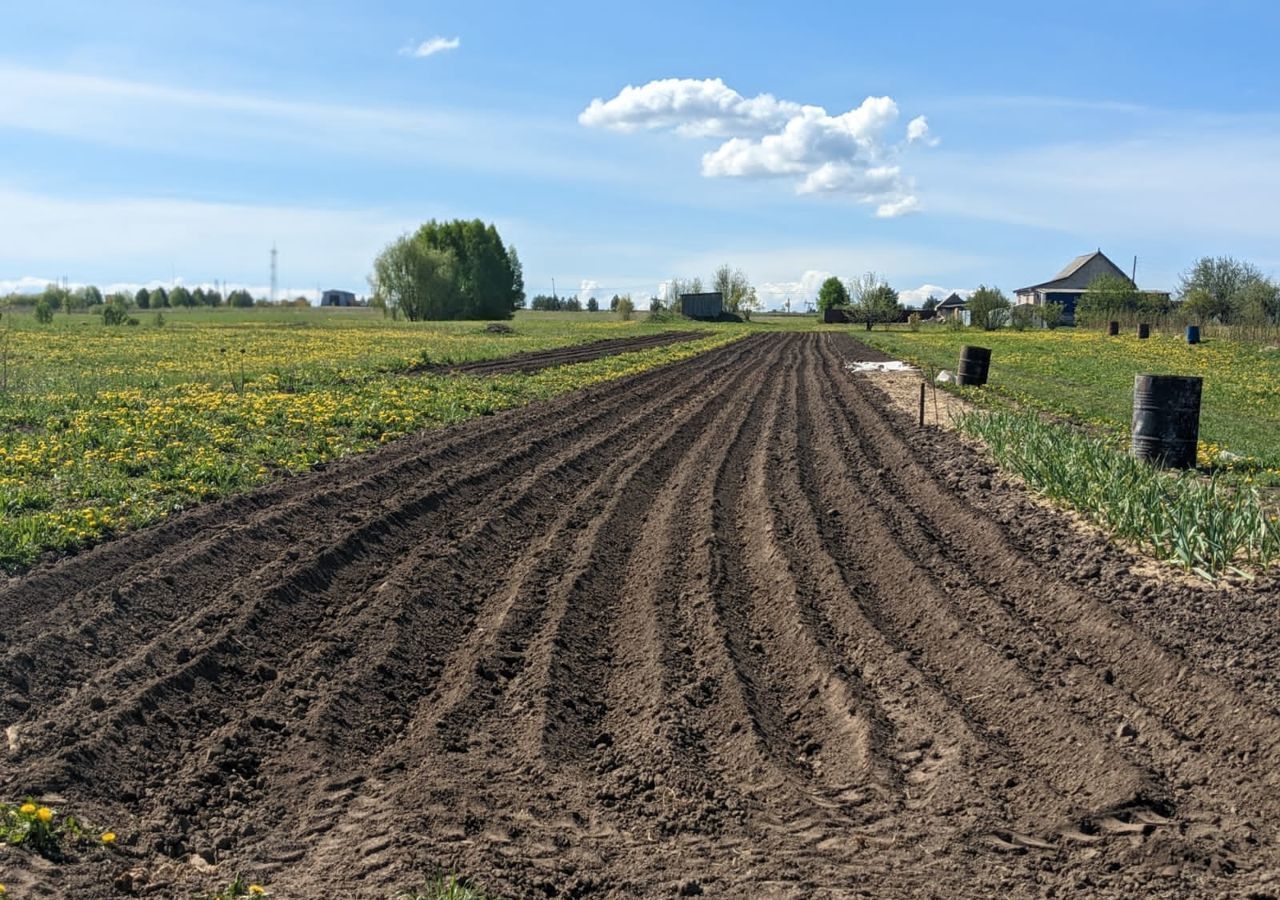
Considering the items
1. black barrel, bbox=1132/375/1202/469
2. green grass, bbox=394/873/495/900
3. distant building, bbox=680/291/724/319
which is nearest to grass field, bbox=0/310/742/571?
green grass, bbox=394/873/495/900

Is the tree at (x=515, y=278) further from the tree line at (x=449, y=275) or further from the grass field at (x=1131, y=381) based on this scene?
the grass field at (x=1131, y=381)

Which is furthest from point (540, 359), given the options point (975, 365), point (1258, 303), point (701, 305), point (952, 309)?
point (952, 309)

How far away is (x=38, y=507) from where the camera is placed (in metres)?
9.43

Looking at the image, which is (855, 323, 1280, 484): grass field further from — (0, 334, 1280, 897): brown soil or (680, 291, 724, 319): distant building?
(680, 291, 724, 319): distant building

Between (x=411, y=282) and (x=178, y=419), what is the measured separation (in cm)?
7996

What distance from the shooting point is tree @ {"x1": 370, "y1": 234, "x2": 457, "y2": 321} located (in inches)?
3634

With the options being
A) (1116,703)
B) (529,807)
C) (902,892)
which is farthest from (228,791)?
(1116,703)

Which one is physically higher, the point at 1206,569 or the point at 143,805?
the point at 1206,569

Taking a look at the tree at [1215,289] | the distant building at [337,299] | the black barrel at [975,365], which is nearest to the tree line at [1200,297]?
the tree at [1215,289]

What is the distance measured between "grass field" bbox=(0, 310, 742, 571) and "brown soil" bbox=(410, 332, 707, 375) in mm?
947

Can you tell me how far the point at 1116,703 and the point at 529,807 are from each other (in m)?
3.29

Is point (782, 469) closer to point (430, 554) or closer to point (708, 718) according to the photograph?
point (430, 554)

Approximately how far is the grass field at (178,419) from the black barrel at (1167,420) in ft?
29.6

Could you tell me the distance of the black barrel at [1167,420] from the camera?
38.7ft
